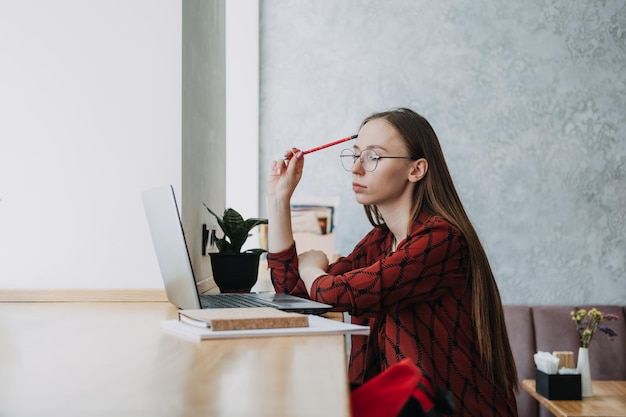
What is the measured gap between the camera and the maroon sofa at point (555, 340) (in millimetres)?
3832

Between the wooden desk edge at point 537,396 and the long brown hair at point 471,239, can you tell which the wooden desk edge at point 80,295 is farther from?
the wooden desk edge at point 537,396

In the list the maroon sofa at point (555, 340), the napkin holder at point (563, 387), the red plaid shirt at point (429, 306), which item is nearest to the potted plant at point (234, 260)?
the red plaid shirt at point (429, 306)

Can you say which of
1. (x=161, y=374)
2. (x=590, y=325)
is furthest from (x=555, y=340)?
(x=161, y=374)

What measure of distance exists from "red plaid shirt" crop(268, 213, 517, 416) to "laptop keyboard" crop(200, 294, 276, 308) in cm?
14

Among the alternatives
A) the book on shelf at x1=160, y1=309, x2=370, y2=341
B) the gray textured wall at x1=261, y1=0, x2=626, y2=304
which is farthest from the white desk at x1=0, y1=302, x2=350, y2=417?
the gray textured wall at x1=261, y1=0, x2=626, y2=304

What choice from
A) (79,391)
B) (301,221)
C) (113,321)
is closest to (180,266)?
(113,321)

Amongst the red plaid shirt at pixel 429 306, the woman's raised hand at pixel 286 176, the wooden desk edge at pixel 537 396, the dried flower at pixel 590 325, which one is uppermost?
the woman's raised hand at pixel 286 176

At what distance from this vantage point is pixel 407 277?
1.46m

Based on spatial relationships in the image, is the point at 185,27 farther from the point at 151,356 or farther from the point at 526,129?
the point at 526,129

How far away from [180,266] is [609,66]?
3.32 metres

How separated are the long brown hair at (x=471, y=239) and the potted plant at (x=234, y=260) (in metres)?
0.39

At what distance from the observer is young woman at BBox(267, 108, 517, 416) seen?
4.81ft

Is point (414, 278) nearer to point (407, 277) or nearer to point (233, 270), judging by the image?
point (407, 277)

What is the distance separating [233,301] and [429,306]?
396 millimetres
